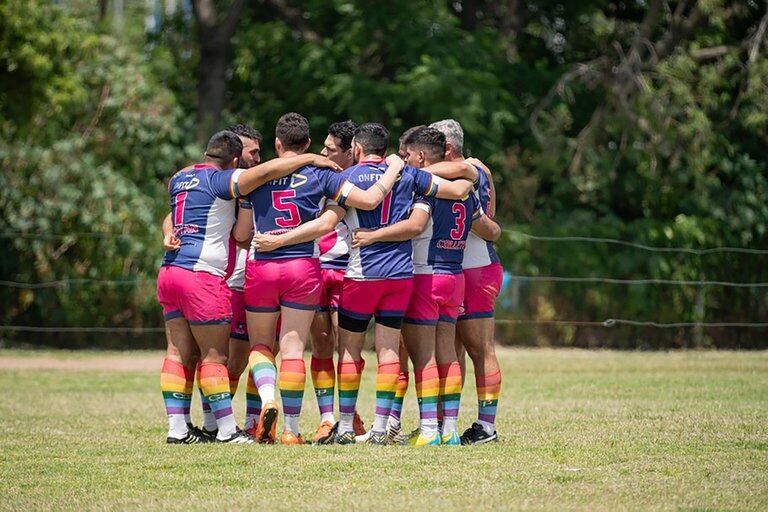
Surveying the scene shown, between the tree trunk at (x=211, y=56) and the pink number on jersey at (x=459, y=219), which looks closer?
the pink number on jersey at (x=459, y=219)

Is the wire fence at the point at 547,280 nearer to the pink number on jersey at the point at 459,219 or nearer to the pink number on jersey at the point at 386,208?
the pink number on jersey at the point at 459,219

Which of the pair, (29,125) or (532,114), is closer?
(29,125)

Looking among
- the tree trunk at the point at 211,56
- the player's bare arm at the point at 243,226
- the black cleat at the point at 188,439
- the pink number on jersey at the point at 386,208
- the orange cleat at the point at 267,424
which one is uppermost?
the tree trunk at the point at 211,56

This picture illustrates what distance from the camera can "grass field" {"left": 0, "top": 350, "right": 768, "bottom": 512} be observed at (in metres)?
6.16

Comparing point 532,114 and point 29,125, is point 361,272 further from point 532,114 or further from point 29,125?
point 532,114

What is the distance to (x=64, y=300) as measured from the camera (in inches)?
718

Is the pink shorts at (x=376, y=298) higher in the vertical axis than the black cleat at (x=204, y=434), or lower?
higher

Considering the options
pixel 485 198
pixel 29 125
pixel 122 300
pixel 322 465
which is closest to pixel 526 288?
pixel 122 300

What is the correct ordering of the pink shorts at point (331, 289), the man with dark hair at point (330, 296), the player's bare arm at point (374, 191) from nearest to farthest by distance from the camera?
the player's bare arm at point (374, 191)
the man with dark hair at point (330, 296)
the pink shorts at point (331, 289)

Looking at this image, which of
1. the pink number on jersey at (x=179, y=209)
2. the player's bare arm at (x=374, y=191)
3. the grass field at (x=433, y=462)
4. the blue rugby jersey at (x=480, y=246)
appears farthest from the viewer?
the blue rugby jersey at (x=480, y=246)

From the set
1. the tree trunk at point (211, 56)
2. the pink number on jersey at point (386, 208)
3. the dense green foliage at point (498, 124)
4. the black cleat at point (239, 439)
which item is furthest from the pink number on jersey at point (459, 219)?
the tree trunk at point (211, 56)

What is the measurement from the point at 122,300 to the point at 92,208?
1.56 meters

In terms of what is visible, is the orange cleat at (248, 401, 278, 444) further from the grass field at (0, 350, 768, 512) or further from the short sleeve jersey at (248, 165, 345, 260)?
the short sleeve jersey at (248, 165, 345, 260)

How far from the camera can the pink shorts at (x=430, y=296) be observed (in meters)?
8.18
